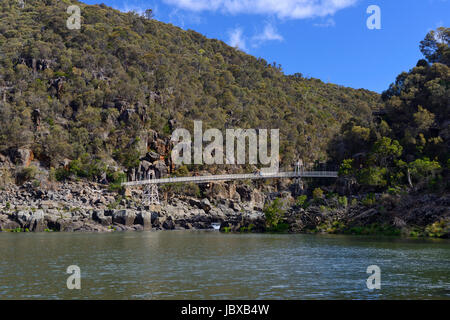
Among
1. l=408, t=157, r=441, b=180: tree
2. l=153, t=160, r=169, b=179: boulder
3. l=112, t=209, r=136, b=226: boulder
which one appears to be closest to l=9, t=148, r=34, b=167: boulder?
l=153, t=160, r=169, b=179: boulder

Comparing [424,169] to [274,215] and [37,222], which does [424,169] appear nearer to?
[274,215]

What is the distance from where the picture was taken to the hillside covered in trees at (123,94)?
239ft

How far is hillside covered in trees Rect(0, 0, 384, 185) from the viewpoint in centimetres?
7275

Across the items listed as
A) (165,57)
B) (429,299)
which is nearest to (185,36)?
(165,57)

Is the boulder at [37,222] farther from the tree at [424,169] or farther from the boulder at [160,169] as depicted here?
the tree at [424,169]

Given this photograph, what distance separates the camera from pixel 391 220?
40.8 m

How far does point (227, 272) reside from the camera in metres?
19.5

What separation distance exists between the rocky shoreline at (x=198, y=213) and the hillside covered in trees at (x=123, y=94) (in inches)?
361

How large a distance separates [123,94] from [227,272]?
72138 mm

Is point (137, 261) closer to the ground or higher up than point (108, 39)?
closer to the ground

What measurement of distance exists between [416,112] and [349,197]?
15.2 metres

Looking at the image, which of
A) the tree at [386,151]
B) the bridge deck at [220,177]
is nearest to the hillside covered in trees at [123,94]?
the tree at [386,151]

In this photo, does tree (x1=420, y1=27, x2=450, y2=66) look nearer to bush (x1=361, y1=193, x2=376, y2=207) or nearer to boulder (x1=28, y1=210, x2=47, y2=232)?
bush (x1=361, y1=193, x2=376, y2=207)

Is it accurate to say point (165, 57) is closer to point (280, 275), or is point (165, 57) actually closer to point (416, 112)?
point (416, 112)
